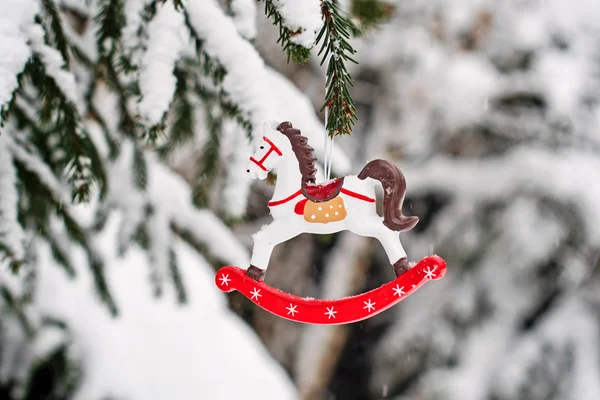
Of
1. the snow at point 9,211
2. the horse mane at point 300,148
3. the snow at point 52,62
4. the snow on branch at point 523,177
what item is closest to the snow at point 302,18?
the horse mane at point 300,148

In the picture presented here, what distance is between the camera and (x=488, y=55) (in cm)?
387

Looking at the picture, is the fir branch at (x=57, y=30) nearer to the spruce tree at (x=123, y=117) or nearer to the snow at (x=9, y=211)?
the spruce tree at (x=123, y=117)

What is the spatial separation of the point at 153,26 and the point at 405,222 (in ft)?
1.87

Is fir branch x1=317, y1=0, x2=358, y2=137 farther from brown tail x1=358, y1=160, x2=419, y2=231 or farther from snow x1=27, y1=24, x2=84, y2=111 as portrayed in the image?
snow x1=27, y1=24, x2=84, y2=111

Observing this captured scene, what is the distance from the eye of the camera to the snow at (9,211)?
1065mm

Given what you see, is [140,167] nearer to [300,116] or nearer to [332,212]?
[300,116]

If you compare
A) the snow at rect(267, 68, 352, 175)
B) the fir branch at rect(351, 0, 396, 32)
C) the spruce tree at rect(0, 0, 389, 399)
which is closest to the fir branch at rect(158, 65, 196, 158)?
the spruce tree at rect(0, 0, 389, 399)

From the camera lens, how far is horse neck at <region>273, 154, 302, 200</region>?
0.82m

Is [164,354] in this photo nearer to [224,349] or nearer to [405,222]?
[224,349]

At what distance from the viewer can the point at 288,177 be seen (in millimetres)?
837

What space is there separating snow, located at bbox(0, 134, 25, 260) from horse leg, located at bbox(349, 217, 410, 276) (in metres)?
0.71

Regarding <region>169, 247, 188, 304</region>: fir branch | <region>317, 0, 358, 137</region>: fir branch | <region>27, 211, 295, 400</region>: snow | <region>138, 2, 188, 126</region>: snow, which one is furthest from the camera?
<region>27, 211, 295, 400</region>: snow

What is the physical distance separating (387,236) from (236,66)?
403 millimetres

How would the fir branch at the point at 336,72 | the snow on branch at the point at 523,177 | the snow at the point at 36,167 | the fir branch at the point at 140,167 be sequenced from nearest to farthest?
the fir branch at the point at 336,72 → the snow at the point at 36,167 → the fir branch at the point at 140,167 → the snow on branch at the point at 523,177
